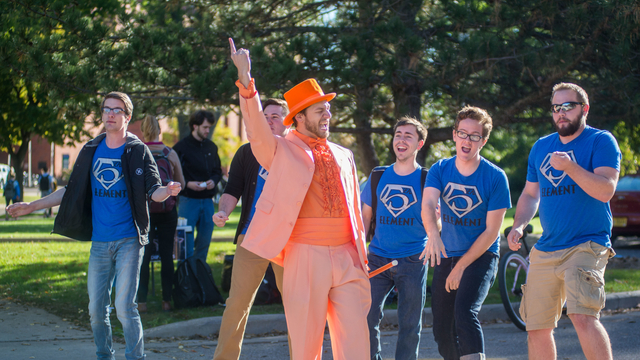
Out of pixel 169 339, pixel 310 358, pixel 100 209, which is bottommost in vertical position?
pixel 169 339

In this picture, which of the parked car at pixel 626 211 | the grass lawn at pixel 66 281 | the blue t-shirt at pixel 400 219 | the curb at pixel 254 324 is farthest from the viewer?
the parked car at pixel 626 211

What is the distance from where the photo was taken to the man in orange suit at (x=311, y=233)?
11.2ft

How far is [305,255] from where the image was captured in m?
3.47

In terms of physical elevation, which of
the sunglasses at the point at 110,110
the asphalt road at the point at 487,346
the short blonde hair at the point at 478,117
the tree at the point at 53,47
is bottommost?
the asphalt road at the point at 487,346

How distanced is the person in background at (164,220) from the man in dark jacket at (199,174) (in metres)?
0.46

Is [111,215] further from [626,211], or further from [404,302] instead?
[626,211]

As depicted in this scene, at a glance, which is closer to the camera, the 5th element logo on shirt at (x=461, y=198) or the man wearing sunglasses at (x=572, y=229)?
the man wearing sunglasses at (x=572, y=229)

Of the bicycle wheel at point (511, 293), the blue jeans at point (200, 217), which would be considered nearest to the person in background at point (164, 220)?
the blue jeans at point (200, 217)

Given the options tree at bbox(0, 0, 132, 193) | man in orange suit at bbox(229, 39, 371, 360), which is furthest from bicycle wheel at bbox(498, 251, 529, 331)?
tree at bbox(0, 0, 132, 193)

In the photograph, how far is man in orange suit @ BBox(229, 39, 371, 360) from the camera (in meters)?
3.42

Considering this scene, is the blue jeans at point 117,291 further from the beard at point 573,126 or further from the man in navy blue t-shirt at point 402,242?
the beard at point 573,126

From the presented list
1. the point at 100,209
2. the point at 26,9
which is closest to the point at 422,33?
the point at 26,9

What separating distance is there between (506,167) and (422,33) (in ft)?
95.9

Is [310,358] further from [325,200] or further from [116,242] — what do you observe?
[116,242]
